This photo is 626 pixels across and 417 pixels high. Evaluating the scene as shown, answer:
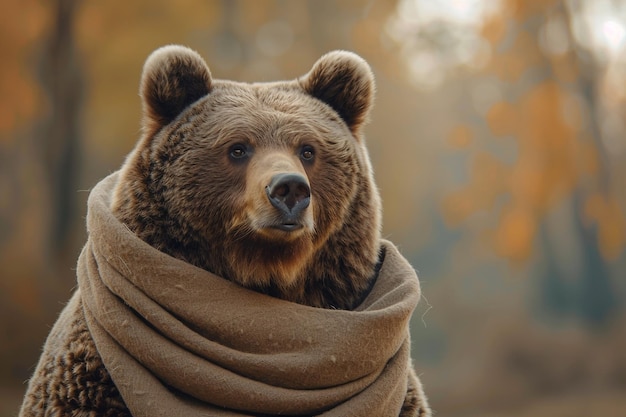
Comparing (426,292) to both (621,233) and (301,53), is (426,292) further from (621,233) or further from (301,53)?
(301,53)

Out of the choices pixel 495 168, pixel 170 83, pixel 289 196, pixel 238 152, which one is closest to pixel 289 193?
pixel 289 196

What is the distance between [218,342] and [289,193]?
2.01 feet

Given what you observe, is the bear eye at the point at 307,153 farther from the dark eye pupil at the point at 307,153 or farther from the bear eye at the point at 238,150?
the bear eye at the point at 238,150

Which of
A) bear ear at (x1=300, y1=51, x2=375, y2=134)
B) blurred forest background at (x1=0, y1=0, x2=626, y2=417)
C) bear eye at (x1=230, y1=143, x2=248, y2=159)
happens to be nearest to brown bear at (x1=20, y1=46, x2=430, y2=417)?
bear eye at (x1=230, y1=143, x2=248, y2=159)

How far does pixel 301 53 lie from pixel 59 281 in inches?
194

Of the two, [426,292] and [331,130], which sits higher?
[331,130]

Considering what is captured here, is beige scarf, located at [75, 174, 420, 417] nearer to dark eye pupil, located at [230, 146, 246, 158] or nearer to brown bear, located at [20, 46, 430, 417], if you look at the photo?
brown bear, located at [20, 46, 430, 417]

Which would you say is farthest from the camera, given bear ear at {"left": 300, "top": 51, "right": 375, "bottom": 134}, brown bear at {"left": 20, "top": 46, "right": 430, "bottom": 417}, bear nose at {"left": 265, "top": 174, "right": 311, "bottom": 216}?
bear ear at {"left": 300, "top": 51, "right": 375, "bottom": 134}

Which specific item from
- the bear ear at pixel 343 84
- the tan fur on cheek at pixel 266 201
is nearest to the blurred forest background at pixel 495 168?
the bear ear at pixel 343 84

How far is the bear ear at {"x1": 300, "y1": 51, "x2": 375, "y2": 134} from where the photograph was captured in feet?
10.8

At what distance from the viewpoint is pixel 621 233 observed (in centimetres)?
1327

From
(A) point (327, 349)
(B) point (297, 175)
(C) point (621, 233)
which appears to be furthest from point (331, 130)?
(C) point (621, 233)

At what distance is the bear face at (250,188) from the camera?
2820 millimetres

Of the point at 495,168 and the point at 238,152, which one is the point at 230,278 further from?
the point at 495,168
